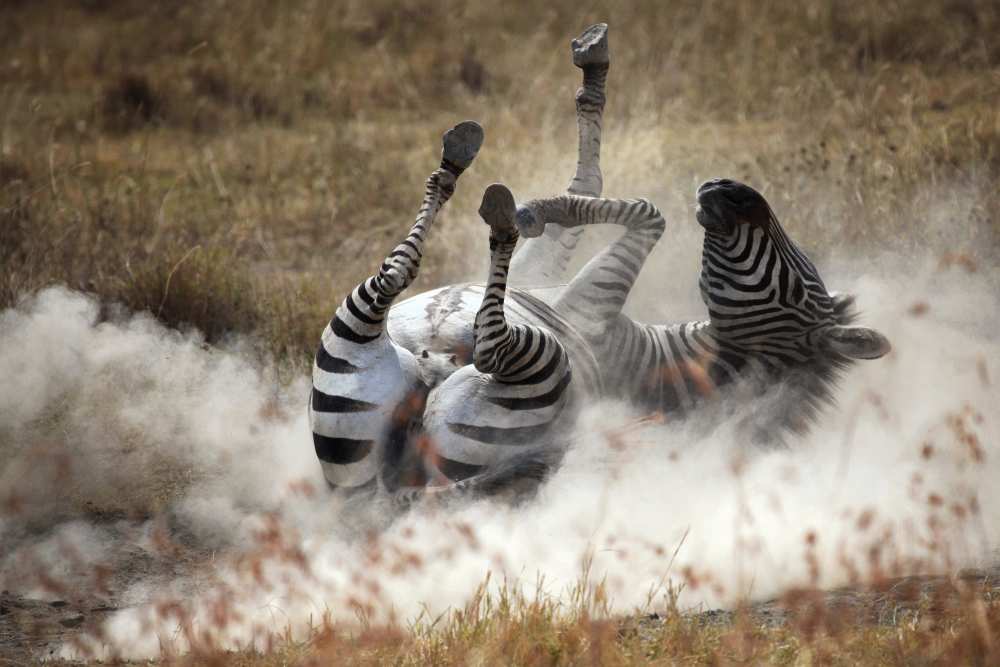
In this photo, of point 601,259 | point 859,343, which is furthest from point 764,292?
point 601,259

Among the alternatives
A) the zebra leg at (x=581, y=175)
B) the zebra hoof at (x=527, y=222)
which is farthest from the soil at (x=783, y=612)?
the zebra leg at (x=581, y=175)

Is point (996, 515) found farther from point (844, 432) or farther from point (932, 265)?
point (932, 265)

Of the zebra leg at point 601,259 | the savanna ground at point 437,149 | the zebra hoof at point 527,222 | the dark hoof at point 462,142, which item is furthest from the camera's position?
the zebra leg at point 601,259

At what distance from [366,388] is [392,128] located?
21.7 feet

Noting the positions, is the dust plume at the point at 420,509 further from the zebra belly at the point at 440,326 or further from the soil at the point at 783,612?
the zebra belly at the point at 440,326

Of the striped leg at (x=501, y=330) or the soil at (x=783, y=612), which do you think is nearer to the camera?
the soil at (x=783, y=612)

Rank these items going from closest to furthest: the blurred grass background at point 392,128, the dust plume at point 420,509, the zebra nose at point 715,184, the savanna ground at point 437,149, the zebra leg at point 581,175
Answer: the savanna ground at point 437,149 < the dust plume at point 420,509 < the zebra nose at point 715,184 < the zebra leg at point 581,175 < the blurred grass background at point 392,128

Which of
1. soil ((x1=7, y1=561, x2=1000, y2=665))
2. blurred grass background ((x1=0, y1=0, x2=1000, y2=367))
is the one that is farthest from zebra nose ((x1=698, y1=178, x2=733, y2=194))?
blurred grass background ((x1=0, y1=0, x2=1000, y2=367))

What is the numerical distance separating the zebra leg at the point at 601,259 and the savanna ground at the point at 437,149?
1.53 meters

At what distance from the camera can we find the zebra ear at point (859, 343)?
13.3ft

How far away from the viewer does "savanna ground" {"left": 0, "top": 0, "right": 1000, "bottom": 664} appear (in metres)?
3.02

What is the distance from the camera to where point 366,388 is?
3.84 m

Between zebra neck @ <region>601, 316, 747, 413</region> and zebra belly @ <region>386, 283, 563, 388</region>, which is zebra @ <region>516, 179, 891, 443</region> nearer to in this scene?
zebra neck @ <region>601, 316, 747, 413</region>

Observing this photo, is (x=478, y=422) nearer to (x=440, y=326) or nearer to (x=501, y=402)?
(x=501, y=402)
